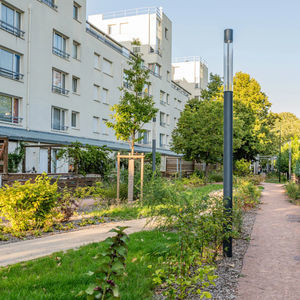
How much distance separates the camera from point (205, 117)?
1009 inches

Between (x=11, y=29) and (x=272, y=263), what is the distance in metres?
20.9

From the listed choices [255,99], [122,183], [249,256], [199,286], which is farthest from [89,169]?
[255,99]

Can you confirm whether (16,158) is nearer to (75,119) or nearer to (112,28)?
(75,119)

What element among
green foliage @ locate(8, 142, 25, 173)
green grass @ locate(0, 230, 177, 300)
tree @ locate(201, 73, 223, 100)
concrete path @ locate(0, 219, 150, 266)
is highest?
tree @ locate(201, 73, 223, 100)

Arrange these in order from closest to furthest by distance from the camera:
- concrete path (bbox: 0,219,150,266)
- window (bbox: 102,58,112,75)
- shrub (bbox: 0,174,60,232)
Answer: concrete path (bbox: 0,219,150,266)
shrub (bbox: 0,174,60,232)
window (bbox: 102,58,112,75)

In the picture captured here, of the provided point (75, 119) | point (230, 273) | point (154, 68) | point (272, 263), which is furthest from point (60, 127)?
point (230, 273)

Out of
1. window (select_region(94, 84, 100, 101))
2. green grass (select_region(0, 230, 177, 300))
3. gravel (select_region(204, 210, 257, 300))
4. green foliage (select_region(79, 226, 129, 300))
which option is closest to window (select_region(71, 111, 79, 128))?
window (select_region(94, 84, 100, 101))

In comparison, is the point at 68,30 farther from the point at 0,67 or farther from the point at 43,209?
the point at 43,209

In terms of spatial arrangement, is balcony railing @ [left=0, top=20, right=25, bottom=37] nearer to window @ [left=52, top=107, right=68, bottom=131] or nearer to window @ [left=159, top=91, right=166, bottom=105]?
window @ [left=52, top=107, right=68, bottom=131]

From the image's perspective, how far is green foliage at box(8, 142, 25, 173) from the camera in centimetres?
2006

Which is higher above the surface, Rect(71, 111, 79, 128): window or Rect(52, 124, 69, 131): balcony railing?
Rect(71, 111, 79, 128): window

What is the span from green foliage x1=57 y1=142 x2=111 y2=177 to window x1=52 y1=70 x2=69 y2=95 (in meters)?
8.95

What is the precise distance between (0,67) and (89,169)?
8.86 meters

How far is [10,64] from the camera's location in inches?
842
